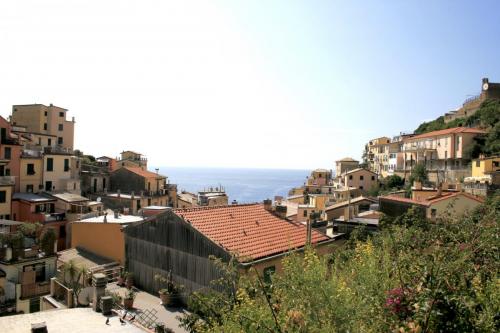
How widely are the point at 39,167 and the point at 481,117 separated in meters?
68.4

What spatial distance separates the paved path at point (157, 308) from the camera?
14.0 meters

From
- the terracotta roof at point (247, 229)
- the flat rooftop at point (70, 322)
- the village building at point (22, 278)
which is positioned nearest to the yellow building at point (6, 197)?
the village building at point (22, 278)

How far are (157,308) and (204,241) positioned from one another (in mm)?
3291

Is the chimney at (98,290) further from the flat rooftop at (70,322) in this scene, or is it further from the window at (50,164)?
the window at (50,164)

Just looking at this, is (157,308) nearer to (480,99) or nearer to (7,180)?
(7,180)

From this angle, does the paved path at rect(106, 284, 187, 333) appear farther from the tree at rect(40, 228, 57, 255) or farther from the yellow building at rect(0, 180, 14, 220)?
the yellow building at rect(0, 180, 14, 220)

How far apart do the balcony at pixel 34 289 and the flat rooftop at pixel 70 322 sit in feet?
28.1

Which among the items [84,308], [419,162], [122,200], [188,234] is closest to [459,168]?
[419,162]

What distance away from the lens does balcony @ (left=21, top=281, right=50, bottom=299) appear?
20.4 meters

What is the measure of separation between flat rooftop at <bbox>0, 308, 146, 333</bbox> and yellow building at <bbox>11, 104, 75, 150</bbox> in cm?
4475

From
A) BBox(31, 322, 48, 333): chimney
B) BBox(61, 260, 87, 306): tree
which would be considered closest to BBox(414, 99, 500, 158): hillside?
BBox(61, 260, 87, 306): tree

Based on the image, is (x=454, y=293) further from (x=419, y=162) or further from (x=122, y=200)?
(x=419, y=162)

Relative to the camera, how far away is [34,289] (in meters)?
20.8

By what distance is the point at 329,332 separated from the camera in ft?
18.0
